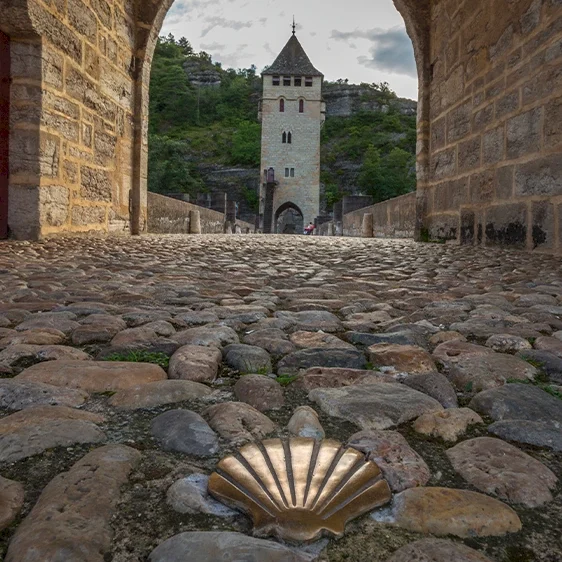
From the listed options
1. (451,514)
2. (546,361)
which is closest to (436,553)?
(451,514)

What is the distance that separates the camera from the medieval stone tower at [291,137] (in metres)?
45.2

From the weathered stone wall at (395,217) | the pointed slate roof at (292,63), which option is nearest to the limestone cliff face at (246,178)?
the pointed slate roof at (292,63)

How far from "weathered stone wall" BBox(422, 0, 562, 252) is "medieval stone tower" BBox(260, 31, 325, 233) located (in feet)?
123

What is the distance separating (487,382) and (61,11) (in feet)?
18.3

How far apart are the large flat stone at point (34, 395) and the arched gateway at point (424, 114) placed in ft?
12.9

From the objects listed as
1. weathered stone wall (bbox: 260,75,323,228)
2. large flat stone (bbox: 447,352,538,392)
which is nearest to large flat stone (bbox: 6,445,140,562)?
large flat stone (bbox: 447,352,538,392)

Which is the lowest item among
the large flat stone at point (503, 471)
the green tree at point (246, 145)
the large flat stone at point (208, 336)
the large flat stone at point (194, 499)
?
the large flat stone at point (194, 499)

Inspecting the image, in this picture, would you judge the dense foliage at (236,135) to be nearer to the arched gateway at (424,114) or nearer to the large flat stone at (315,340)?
the arched gateway at (424,114)

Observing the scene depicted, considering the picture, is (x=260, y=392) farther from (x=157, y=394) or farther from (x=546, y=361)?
(x=546, y=361)

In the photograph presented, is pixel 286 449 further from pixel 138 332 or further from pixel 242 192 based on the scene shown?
pixel 242 192

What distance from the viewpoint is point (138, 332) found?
5.03 ft

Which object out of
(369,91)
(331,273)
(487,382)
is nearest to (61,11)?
(331,273)

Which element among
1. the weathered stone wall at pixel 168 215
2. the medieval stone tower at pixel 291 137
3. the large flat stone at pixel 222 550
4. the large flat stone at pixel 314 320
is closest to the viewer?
the large flat stone at pixel 222 550

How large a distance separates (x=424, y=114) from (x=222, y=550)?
7.56m
